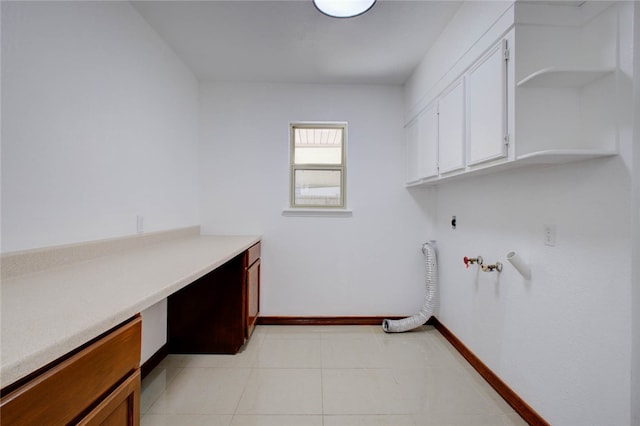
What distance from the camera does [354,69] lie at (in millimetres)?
2682

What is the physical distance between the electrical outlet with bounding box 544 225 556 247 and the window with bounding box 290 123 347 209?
5.99 ft

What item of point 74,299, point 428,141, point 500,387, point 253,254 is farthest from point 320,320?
point 74,299

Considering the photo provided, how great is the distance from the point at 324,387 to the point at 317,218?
60.9 inches

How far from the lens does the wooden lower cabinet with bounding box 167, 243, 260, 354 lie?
2307 millimetres

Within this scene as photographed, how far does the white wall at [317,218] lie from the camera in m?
2.97

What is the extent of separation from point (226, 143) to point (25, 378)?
263 cm

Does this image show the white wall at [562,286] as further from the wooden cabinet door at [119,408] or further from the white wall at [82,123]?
the white wall at [82,123]

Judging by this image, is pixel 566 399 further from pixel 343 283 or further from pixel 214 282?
pixel 214 282

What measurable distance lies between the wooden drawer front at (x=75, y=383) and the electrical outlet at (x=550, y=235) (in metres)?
1.85

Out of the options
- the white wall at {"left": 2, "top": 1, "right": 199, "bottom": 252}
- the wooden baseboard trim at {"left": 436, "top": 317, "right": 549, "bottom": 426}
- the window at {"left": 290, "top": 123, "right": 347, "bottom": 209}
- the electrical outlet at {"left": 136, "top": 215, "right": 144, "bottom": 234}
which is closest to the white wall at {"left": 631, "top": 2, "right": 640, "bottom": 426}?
A: the wooden baseboard trim at {"left": 436, "top": 317, "right": 549, "bottom": 426}

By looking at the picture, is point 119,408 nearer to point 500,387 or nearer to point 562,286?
point 562,286

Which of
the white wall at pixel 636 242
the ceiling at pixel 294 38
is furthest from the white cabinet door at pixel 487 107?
the ceiling at pixel 294 38

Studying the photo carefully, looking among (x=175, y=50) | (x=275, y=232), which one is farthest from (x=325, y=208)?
(x=175, y=50)

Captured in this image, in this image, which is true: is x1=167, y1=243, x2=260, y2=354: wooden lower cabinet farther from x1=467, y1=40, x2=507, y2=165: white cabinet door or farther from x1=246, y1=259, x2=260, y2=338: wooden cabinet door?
x1=467, y1=40, x2=507, y2=165: white cabinet door
